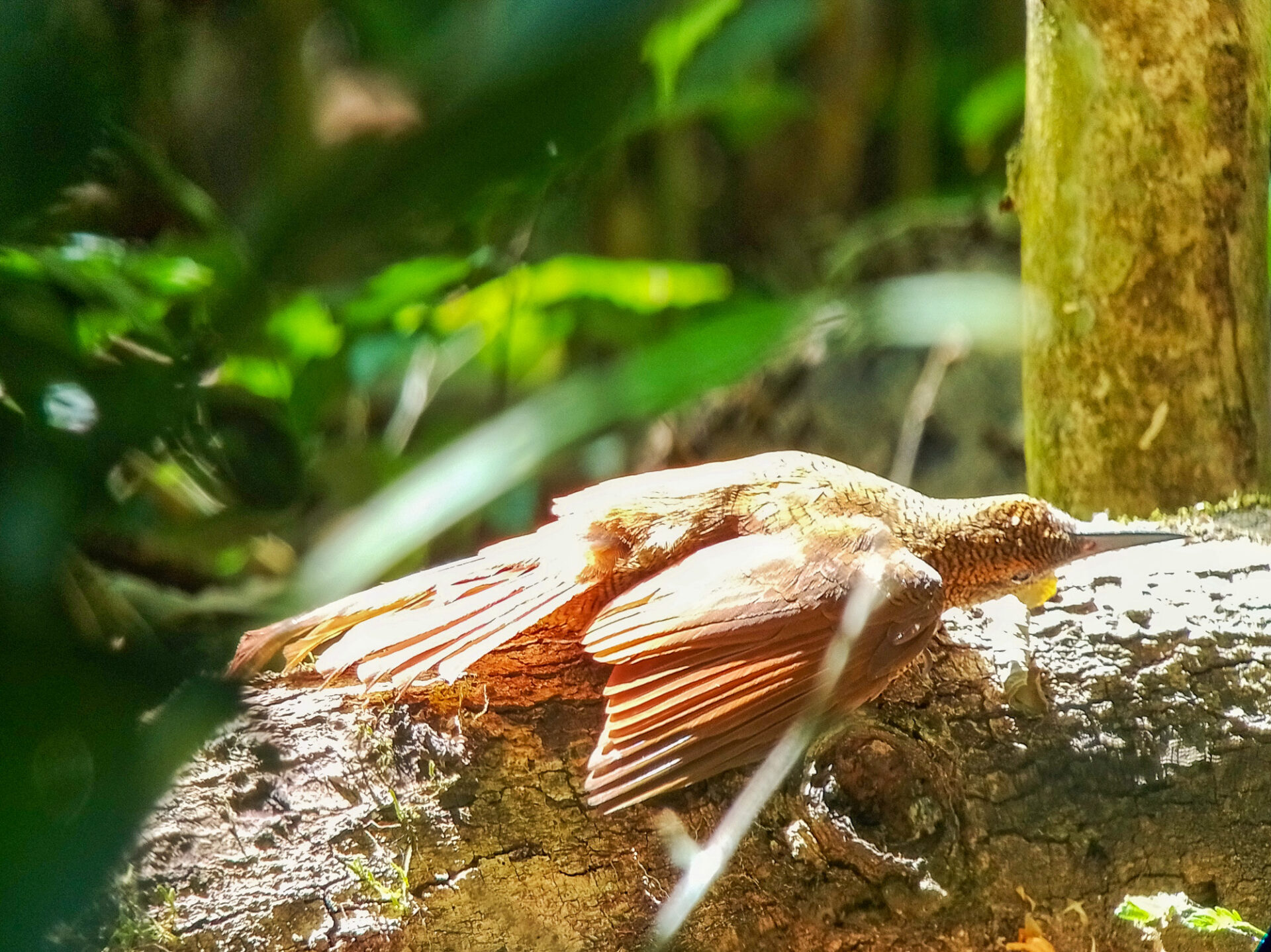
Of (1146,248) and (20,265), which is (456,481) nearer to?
(20,265)

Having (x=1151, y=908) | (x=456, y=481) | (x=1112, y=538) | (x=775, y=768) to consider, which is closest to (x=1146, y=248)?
(x=1112, y=538)

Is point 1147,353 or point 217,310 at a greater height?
point 217,310

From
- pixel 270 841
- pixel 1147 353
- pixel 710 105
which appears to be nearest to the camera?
pixel 270 841

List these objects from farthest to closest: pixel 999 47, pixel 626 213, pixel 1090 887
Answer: pixel 999 47 < pixel 626 213 < pixel 1090 887

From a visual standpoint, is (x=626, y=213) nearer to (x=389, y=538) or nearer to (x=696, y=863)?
(x=696, y=863)

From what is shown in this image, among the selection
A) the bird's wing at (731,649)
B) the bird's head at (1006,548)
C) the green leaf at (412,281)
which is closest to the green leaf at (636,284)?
the bird's head at (1006,548)

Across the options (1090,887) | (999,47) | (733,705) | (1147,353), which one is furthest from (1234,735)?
(999,47)
